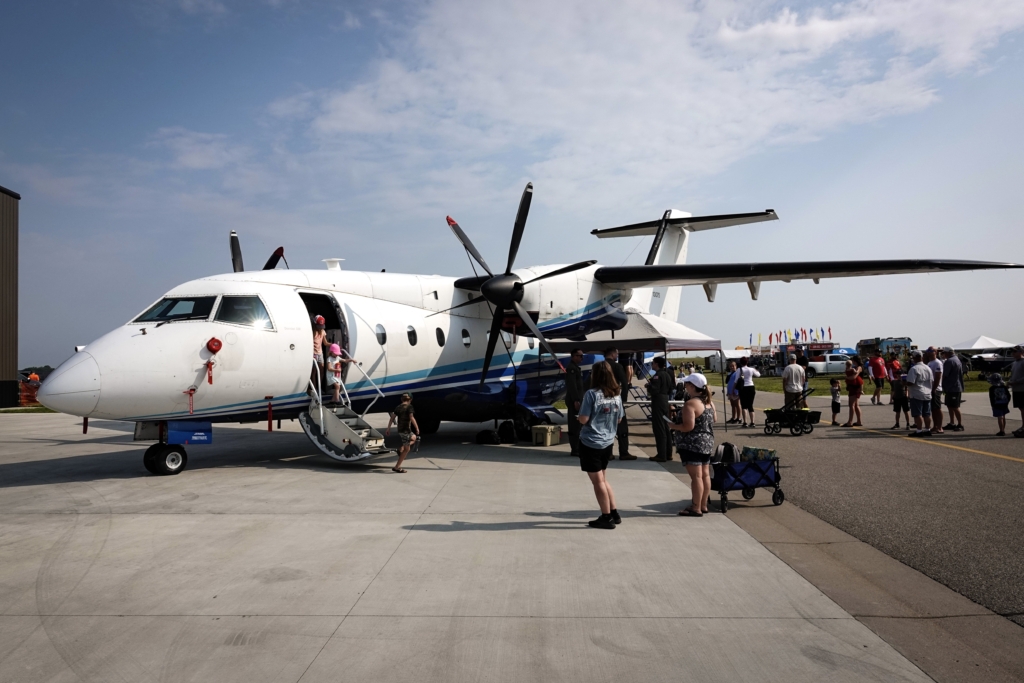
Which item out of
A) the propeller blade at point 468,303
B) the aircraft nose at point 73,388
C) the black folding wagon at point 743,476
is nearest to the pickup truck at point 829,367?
the propeller blade at point 468,303

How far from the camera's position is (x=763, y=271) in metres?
12.6

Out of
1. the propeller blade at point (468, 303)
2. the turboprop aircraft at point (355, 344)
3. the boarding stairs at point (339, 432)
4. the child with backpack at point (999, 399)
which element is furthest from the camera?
the propeller blade at point (468, 303)

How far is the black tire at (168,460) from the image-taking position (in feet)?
31.9

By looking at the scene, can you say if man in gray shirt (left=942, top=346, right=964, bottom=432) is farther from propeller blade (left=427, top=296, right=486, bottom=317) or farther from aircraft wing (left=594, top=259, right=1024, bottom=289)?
propeller blade (left=427, top=296, right=486, bottom=317)

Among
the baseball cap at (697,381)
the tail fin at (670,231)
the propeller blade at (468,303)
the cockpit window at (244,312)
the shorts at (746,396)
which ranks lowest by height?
the shorts at (746,396)

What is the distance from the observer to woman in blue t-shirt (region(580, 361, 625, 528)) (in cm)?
639

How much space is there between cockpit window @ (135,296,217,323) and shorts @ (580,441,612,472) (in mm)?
6452

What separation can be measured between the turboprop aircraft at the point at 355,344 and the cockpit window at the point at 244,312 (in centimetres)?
2

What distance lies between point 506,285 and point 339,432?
432cm

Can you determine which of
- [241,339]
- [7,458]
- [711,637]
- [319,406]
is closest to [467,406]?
[319,406]

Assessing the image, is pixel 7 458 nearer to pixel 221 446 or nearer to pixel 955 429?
pixel 221 446

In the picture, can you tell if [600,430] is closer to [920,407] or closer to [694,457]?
[694,457]

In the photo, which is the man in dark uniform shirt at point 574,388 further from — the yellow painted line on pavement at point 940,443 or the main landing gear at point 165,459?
the yellow painted line on pavement at point 940,443

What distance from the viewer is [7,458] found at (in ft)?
41.1
